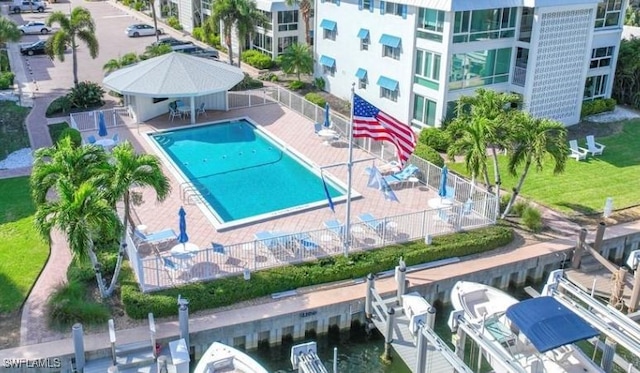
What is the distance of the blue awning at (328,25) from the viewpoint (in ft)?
134

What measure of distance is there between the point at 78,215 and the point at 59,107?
22.1m

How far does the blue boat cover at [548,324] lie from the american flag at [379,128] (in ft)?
21.7

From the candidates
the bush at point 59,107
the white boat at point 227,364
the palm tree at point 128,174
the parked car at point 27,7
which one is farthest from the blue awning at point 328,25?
the parked car at point 27,7

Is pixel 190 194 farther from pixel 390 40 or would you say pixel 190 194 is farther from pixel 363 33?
pixel 363 33

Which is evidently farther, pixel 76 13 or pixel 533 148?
pixel 76 13

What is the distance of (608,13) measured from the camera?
37.9 m

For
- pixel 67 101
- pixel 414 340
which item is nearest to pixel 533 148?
pixel 414 340

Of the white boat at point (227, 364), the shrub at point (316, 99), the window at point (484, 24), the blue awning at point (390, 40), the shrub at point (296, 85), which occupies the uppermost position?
the window at point (484, 24)

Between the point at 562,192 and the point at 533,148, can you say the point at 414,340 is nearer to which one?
the point at 533,148

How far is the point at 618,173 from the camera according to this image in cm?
3145

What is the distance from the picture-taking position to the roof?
3447cm

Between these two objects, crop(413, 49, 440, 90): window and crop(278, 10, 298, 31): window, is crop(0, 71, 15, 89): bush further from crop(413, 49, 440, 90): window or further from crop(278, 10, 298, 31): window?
crop(413, 49, 440, 90): window

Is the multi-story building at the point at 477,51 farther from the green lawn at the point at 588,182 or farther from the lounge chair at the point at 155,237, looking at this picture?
the lounge chair at the point at 155,237

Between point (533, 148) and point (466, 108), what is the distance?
32.9 ft
